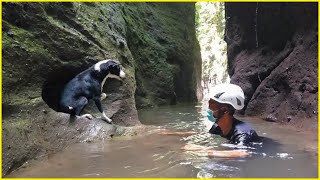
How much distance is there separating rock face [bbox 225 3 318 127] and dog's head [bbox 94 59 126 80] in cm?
332

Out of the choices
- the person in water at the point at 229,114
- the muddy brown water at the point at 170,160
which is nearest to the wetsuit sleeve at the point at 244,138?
the person in water at the point at 229,114

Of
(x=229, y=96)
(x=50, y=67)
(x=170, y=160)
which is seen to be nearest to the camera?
(x=170, y=160)

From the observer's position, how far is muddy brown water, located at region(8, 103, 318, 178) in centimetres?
337

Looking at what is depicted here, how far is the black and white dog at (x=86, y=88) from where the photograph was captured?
220 inches

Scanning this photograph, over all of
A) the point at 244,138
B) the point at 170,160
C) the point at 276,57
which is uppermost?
the point at 276,57

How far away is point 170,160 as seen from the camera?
3836 mm

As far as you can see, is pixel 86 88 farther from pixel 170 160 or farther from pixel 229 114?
pixel 170 160

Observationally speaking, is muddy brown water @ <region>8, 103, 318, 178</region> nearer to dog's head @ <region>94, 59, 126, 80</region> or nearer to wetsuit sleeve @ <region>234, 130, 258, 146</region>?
wetsuit sleeve @ <region>234, 130, 258, 146</region>

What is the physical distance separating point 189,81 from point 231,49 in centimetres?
471

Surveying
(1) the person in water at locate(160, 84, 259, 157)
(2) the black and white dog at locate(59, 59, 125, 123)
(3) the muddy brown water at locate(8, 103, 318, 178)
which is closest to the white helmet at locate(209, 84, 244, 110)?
(1) the person in water at locate(160, 84, 259, 157)

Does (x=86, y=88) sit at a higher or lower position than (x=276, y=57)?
lower

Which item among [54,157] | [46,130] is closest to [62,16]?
Result: [46,130]

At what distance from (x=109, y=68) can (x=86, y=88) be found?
577mm

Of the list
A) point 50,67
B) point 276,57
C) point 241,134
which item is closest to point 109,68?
point 50,67
